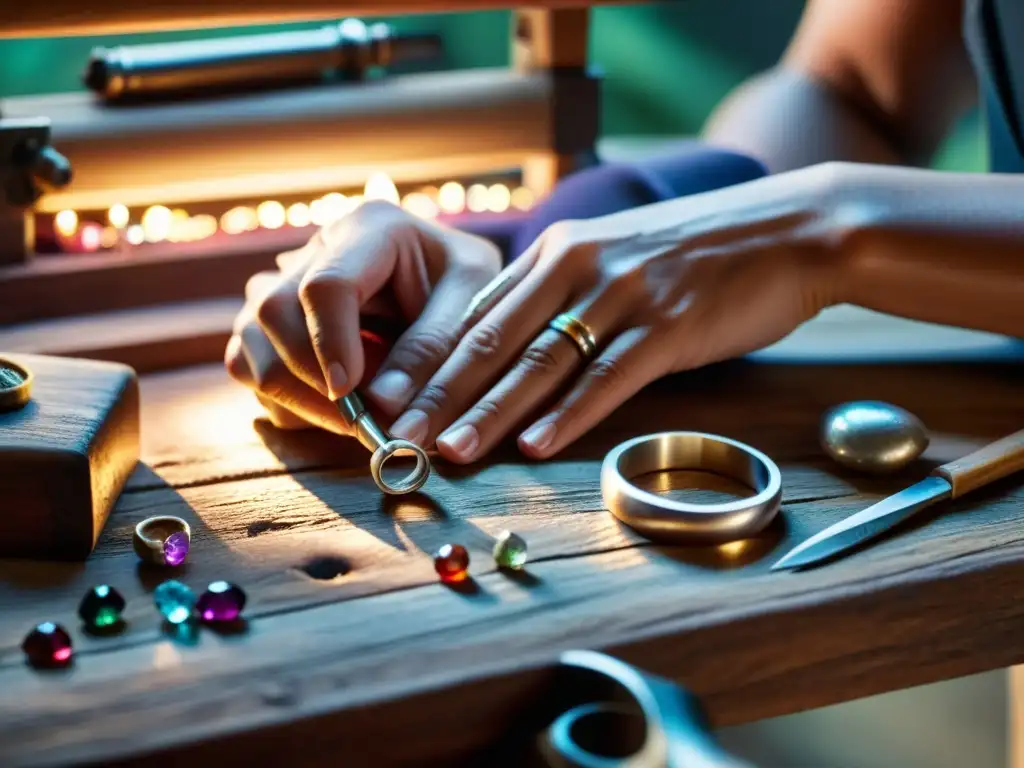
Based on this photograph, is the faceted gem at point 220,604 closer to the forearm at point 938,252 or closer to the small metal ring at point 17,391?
the small metal ring at point 17,391

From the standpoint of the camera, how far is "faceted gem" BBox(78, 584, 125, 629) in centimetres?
49

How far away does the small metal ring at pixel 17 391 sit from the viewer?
0.57m

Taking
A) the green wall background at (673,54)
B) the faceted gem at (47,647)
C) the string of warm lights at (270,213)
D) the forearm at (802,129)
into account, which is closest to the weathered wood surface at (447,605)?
the faceted gem at (47,647)

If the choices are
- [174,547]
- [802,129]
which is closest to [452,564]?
[174,547]

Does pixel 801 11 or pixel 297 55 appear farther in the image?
pixel 801 11

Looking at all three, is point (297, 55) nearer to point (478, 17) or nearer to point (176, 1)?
point (176, 1)

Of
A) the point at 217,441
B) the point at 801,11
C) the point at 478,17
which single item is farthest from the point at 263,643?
the point at 801,11

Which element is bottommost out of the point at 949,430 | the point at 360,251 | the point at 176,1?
the point at 949,430

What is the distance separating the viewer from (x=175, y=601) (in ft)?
1.64

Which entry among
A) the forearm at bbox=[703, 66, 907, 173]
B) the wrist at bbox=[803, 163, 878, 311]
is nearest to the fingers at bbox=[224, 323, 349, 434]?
the wrist at bbox=[803, 163, 878, 311]

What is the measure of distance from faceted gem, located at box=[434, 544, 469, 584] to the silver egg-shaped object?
9.1 inches

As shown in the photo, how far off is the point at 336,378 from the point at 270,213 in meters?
0.37

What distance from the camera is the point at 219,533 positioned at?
573 millimetres

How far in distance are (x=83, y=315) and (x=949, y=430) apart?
600mm
